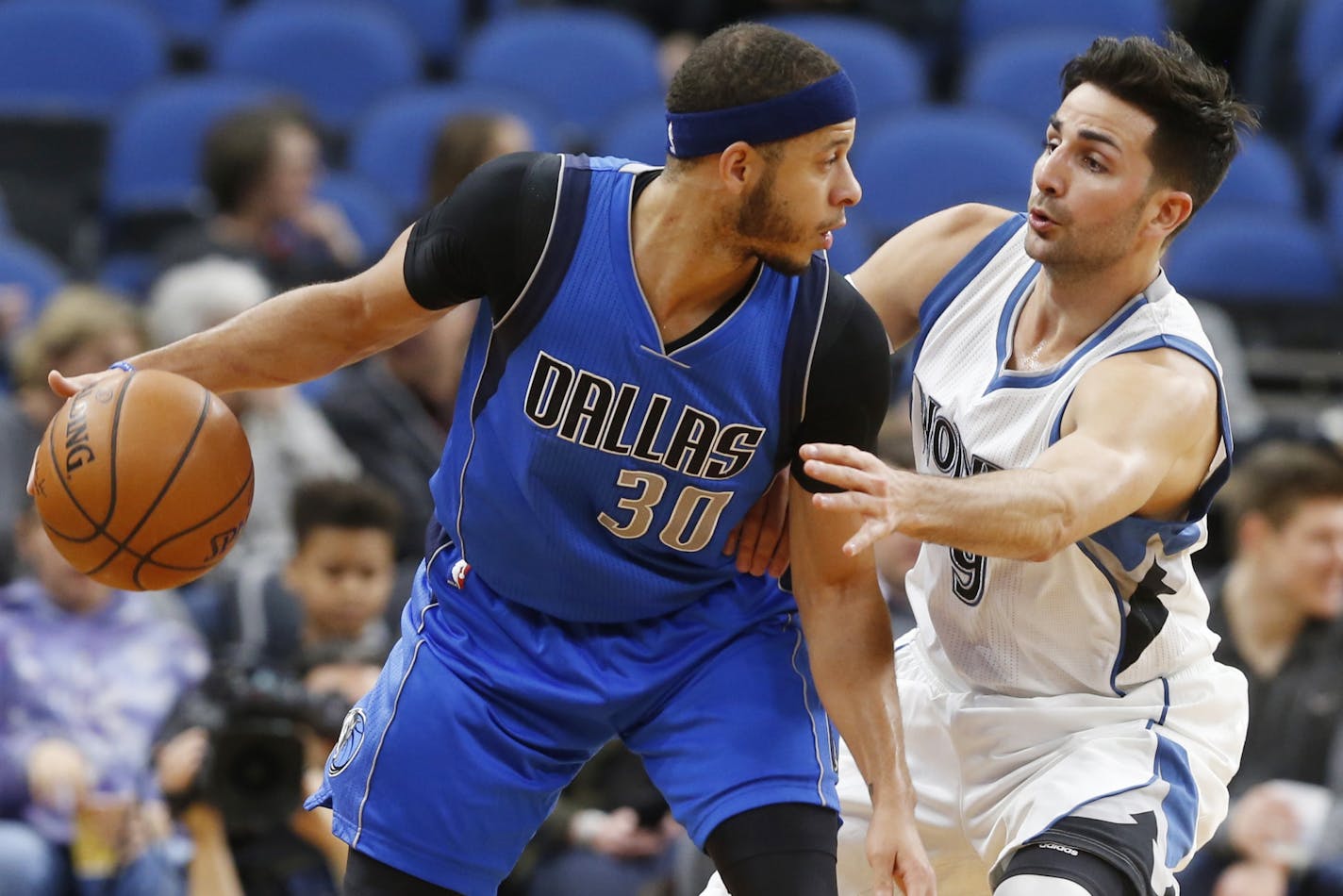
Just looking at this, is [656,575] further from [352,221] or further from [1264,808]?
[352,221]

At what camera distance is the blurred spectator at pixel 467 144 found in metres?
7.50

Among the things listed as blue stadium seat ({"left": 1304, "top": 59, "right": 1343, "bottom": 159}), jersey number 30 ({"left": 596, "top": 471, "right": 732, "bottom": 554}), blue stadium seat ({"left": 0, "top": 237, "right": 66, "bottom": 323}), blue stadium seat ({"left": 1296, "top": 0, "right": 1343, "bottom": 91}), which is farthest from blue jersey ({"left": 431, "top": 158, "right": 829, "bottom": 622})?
blue stadium seat ({"left": 1296, "top": 0, "right": 1343, "bottom": 91})

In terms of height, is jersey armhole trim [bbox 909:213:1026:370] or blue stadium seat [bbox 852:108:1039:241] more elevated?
jersey armhole trim [bbox 909:213:1026:370]

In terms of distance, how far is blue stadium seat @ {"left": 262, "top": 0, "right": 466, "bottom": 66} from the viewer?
10.5 m

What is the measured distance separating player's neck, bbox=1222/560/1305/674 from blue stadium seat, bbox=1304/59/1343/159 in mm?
4170

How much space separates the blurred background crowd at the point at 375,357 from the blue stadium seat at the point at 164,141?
17mm

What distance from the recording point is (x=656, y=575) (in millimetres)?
3936

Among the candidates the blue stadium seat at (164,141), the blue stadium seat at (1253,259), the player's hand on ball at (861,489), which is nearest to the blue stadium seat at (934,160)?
the blue stadium seat at (1253,259)

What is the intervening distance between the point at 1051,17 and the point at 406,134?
3614 mm

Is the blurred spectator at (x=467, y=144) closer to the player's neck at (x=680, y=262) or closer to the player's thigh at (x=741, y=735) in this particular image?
the player's neck at (x=680, y=262)

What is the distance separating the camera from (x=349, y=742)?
4.07 meters

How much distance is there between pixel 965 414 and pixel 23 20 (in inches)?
277

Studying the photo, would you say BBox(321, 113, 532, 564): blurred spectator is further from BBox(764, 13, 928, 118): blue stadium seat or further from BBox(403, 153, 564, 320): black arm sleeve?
BBox(403, 153, 564, 320): black arm sleeve

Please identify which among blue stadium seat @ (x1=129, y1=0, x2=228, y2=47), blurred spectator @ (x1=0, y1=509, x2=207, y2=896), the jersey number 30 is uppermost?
the jersey number 30
